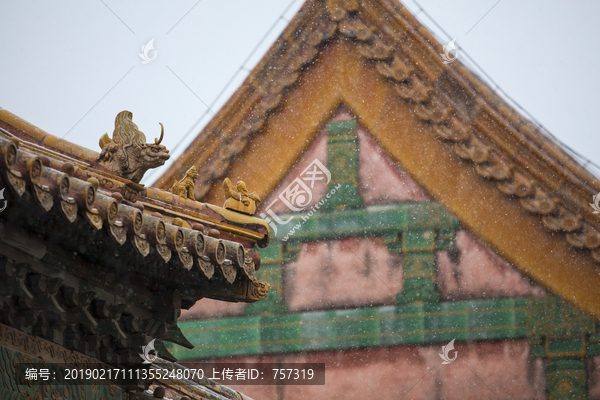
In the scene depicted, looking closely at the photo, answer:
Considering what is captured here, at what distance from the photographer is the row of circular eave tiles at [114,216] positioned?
11.0 feet

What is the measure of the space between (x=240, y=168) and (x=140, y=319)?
5.56 metres

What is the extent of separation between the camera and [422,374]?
30.0 feet

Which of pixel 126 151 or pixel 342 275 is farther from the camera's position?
pixel 342 275

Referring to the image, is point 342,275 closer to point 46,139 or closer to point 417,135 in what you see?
point 417,135

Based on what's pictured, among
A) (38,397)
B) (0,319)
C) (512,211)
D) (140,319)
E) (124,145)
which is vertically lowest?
(38,397)

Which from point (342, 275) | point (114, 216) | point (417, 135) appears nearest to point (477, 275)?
point (342, 275)

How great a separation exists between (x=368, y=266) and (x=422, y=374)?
1397 mm

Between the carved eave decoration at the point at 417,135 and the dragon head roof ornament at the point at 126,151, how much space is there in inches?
218

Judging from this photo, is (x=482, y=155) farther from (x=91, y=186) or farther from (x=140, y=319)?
(x=91, y=186)

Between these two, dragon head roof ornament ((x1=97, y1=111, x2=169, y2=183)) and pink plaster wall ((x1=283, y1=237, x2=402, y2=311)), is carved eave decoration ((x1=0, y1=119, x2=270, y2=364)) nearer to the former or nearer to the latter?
dragon head roof ornament ((x1=97, y1=111, x2=169, y2=183))

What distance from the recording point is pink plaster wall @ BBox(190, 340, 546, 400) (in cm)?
881

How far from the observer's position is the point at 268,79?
416 inches

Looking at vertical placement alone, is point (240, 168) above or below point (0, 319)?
above

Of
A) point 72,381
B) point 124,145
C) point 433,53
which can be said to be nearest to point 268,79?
point 433,53
